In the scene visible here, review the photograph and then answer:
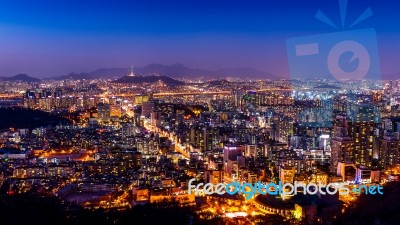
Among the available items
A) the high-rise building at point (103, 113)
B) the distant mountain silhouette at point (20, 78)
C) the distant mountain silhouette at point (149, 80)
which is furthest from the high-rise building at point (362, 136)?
the distant mountain silhouette at point (20, 78)

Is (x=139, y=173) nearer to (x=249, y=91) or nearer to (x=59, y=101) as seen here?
(x=249, y=91)

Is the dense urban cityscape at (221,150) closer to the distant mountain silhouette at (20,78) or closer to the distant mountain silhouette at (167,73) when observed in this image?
the distant mountain silhouette at (167,73)

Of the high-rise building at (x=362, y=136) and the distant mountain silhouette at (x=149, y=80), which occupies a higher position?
the distant mountain silhouette at (x=149, y=80)

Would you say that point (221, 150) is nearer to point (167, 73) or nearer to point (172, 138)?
point (172, 138)

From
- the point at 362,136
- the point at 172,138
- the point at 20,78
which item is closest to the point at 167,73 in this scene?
the point at 20,78

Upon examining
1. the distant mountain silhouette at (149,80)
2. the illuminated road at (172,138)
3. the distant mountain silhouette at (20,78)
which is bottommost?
the illuminated road at (172,138)

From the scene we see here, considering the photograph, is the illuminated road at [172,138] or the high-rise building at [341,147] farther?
the illuminated road at [172,138]

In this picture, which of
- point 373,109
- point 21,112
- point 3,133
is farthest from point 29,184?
point 21,112

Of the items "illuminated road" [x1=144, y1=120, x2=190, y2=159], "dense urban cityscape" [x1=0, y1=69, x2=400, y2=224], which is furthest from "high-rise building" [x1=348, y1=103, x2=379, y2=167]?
"illuminated road" [x1=144, y1=120, x2=190, y2=159]

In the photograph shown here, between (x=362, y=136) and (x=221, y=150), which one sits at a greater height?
(x=362, y=136)
